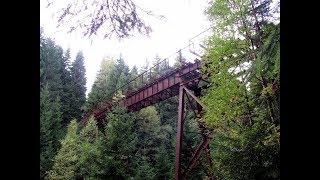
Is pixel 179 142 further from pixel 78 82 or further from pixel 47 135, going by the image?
pixel 78 82

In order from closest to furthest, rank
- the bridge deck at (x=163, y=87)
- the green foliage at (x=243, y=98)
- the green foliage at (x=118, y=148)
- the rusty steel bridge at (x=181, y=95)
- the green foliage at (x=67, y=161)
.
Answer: the green foliage at (x=243, y=98), the rusty steel bridge at (x=181, y=95), the bridge deck at (x=163, y=87), the green foliage at (x=118, y=148), the green foliage at (x=67, y=161)

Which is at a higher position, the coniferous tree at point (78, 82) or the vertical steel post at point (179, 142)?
the coniferous tree at point (78, 82)

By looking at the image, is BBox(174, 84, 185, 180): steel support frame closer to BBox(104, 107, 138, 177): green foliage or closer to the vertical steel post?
the vertical steel post

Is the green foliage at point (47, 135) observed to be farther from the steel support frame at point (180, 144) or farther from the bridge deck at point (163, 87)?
the steel support frame at point (180, 144)

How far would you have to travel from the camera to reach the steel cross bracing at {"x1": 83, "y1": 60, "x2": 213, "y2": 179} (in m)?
12.9

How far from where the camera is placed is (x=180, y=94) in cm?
1383

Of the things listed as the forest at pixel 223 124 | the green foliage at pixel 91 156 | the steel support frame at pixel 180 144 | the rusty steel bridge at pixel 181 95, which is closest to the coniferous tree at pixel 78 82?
the forest at pixel 223 124

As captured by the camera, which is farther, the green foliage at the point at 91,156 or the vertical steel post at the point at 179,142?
the green foliage at the point at 91,156

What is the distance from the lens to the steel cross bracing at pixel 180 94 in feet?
42.3

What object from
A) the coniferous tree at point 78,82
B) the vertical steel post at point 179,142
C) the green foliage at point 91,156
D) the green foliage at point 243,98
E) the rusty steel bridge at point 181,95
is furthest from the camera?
the coniferous tree at point 78,82

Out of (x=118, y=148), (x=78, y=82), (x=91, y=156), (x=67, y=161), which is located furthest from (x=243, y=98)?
(x=78, y=82)

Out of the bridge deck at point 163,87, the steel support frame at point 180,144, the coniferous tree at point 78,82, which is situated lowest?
the steel support frame at point 180,144
